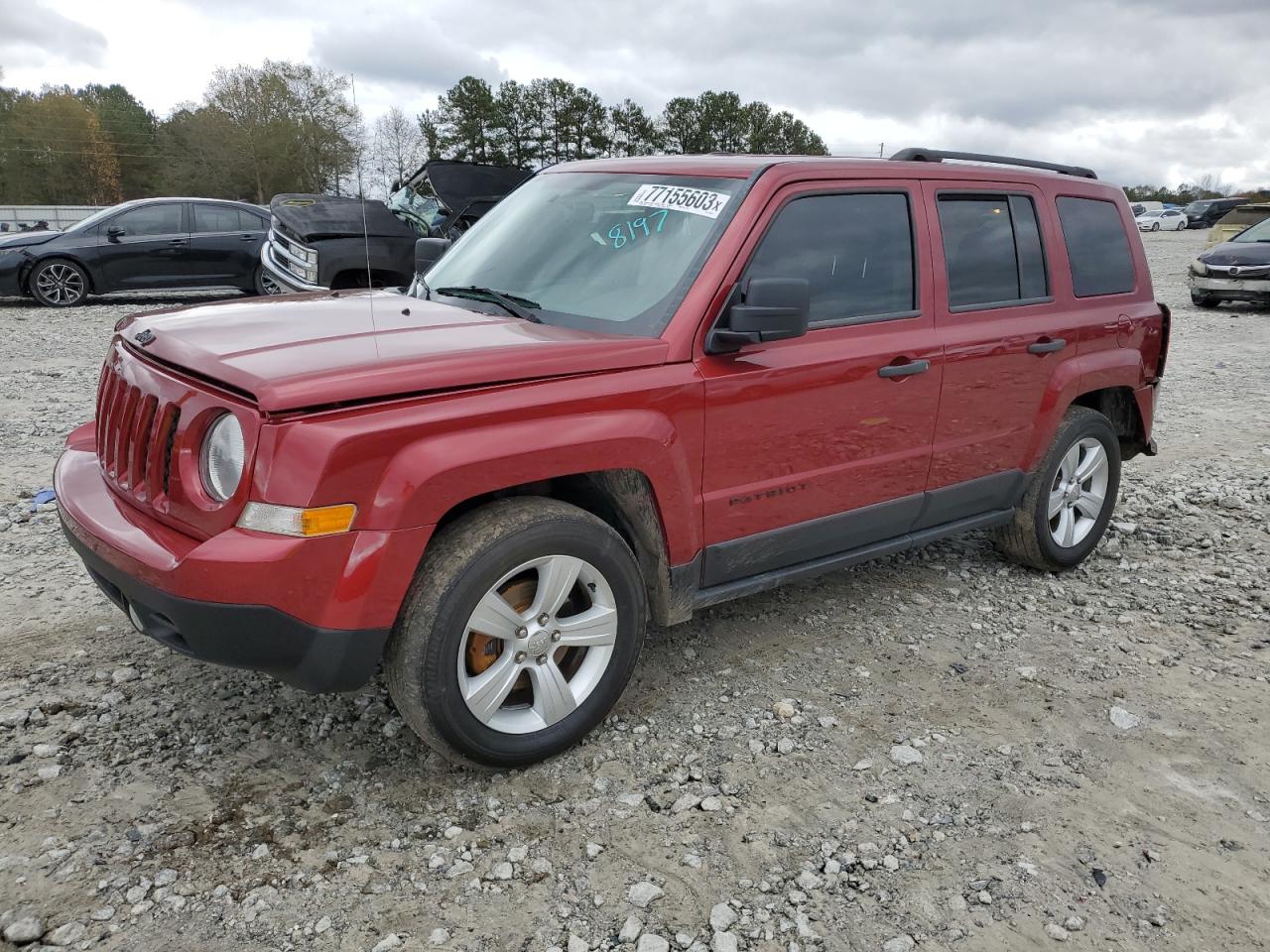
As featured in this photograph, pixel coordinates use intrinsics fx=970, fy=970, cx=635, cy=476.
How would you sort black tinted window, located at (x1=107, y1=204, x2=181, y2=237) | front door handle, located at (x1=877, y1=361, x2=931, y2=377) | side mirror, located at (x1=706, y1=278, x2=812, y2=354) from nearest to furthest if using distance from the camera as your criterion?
side mirror, located at (x1=706, y1=278, x2=812, y2=354) → front door handle, located at (x1=877, y1=361, x2=931, y2=377) → black tinted window, located at (x1=107, y1=204, x2=181, y2=237)

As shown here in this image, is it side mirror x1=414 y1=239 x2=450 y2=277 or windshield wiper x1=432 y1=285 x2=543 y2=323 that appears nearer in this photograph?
windshield wiper x1=432 y1=285 x2=543 y2=323

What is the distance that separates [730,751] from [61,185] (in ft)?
270

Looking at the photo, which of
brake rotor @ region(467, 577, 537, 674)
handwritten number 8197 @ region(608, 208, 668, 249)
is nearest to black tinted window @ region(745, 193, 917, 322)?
handwritten number 8197 @ region(608, 208, 668, 249)

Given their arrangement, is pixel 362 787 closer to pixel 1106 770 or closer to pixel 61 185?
pixel 1106 770

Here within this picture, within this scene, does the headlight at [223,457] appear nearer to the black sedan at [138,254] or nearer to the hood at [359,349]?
the hood at [359,349]

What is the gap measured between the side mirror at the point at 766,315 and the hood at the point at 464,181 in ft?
25.0

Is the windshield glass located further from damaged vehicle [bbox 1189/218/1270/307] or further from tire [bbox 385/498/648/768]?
damaged vehicle [bbox 1189/218/1270/307]

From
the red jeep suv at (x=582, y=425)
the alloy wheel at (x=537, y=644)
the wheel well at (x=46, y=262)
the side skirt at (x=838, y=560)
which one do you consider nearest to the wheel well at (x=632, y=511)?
the red jeep suv at (x=582, y=425)

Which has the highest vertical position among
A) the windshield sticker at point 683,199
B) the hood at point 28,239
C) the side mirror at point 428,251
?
the windshield sticker at point 683,199

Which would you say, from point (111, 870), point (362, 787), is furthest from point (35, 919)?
point (362, 787)

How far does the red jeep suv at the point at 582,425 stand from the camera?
2.54 meters

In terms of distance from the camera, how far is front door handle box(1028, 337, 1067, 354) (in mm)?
4223

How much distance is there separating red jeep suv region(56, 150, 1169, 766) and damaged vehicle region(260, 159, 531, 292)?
650 cm

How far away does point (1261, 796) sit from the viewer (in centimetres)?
306
